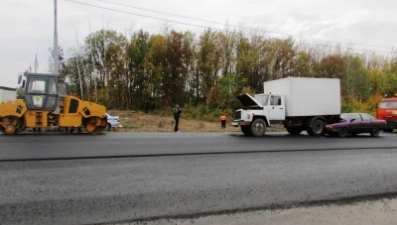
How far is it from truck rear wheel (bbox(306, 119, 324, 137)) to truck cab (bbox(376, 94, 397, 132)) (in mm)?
7214

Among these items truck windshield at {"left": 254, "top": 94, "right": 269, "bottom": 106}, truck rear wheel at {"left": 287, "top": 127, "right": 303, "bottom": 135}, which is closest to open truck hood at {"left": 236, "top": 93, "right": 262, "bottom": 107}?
truck windshield at {"left": 254, "top": 94, "right": 269, "bottom": 106}

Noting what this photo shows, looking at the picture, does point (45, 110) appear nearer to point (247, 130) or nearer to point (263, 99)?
point (247, 130)

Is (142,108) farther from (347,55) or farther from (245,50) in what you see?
(347,55)

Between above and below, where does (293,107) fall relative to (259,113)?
above

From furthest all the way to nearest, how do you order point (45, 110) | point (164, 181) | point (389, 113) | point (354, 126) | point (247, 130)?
point (389, 113) < point (354, 126) < point (247, 130) < point (45, 110) < point (164, 181)

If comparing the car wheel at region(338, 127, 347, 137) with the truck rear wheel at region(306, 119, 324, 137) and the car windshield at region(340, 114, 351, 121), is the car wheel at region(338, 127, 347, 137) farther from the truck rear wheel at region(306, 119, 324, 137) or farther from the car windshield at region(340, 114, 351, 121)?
the truck rear wheel at region(306, 119, 324, 137)

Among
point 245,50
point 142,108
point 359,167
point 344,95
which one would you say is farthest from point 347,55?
point 359,167

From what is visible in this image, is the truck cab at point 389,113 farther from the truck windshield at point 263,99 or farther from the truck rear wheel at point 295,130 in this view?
the truck windshield at point 263,99

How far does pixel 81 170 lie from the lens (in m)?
→ 7.60

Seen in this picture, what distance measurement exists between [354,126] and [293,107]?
3.62m

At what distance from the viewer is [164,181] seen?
6.70 m

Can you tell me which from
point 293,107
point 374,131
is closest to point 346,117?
point 374,131

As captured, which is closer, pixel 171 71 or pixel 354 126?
pixel 354 126

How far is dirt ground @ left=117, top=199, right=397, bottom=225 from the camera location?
474 centimetres
